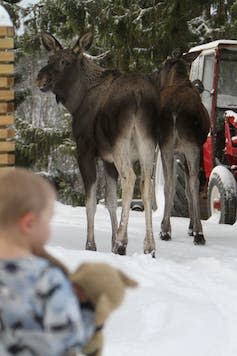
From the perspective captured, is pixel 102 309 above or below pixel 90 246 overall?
above

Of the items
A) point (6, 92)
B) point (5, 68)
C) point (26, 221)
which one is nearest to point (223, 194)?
point (6, 92)

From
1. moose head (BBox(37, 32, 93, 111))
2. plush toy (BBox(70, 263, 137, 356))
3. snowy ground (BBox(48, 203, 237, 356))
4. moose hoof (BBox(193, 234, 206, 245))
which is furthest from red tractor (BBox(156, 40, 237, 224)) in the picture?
plush toy (BBox(70, 263, 137, 356))

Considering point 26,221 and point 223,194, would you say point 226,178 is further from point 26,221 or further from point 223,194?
point 26,221

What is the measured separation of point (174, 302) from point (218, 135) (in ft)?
25.1

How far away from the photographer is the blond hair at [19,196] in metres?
A: 2.30

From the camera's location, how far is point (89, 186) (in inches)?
343

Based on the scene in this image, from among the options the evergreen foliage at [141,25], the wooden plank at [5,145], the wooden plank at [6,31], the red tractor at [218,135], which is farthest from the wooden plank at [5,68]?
the evergreen foliage at [141,25]

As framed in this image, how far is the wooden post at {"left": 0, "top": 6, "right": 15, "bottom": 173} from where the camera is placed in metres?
8.44

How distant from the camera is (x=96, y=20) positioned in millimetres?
18922

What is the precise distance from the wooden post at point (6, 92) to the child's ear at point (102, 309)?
6178 millimetres

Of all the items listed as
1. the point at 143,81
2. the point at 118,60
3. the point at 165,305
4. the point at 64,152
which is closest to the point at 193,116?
the point at 143,81

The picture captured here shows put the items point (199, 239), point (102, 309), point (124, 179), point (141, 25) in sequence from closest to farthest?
point (102, 309)
point (124, 179)
point (199, 239)
point (141, 25)

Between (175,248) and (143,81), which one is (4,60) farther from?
(175,248)

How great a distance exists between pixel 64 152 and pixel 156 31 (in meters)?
5.21
